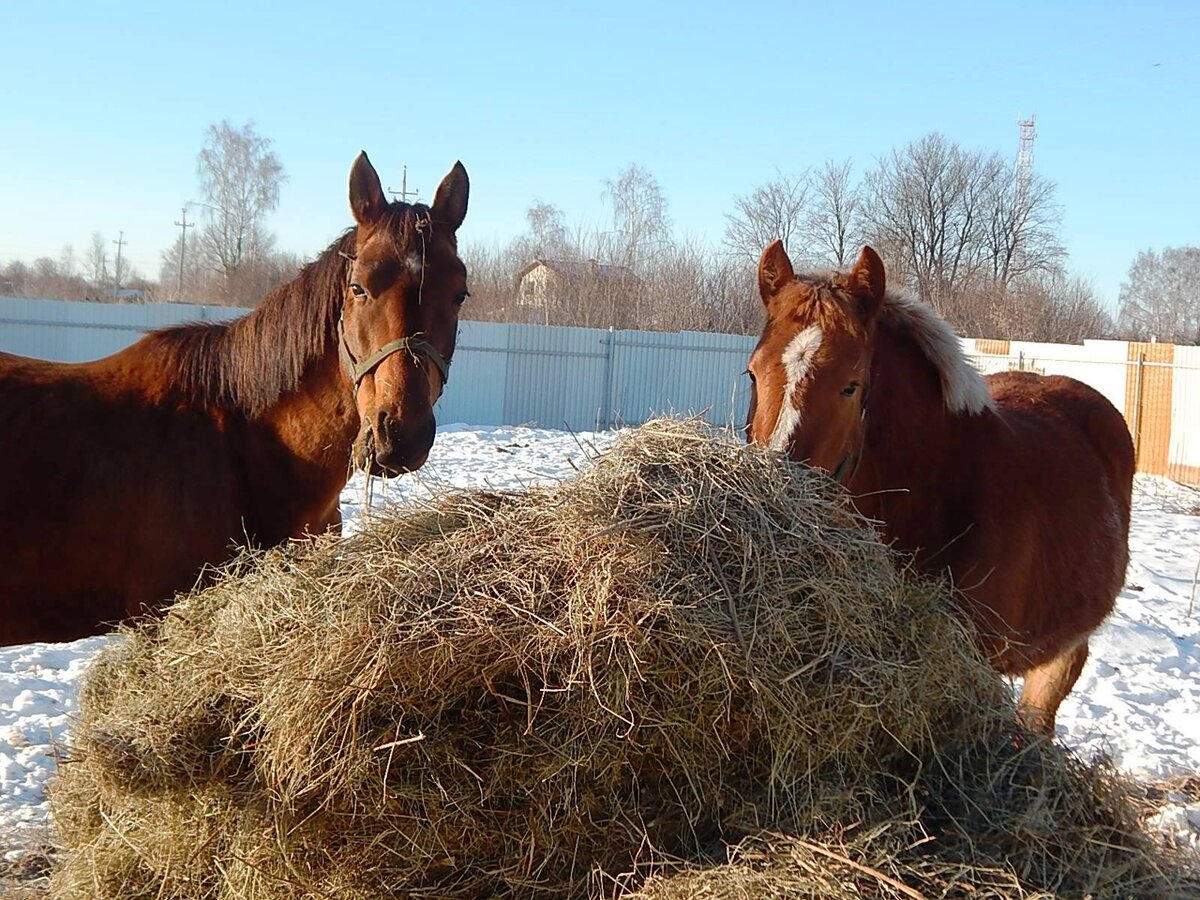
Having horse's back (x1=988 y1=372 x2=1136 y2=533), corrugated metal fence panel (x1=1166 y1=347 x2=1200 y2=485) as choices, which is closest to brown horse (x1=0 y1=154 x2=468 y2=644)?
horse's back (x1=988 y1=372 x2=1136 y2=533)

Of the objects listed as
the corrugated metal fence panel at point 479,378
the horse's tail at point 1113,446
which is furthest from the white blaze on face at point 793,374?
the corrugated metal fence panel at point 479,378

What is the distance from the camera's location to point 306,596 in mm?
2232

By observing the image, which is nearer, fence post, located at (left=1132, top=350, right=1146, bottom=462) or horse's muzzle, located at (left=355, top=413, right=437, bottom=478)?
horse's muzzle, located at (left=355, top=413, right=437, bottom=478)

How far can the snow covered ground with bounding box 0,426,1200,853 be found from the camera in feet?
11.6

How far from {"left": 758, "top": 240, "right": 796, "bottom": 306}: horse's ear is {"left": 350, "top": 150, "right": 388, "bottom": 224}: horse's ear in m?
1.37

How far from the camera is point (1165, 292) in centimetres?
5134

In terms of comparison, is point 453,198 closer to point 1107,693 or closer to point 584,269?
point 1107,693

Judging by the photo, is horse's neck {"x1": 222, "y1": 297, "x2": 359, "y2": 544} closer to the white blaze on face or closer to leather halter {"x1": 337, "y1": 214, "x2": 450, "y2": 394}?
leather halter {"x1": 337, "y1": 214, "x2": 450, "y2": 394}

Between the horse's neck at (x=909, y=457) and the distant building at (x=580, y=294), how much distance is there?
21739 millimetres

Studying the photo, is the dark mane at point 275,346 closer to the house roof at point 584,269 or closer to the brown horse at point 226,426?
the brown horse at point 226,426

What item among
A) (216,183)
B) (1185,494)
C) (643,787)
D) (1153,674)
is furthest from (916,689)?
(216,183)

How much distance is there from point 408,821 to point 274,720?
373 millimetres

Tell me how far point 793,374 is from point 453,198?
→ 1.41 metres

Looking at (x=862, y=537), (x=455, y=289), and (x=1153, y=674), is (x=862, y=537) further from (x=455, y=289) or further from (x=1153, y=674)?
(x=1153, y=674)
